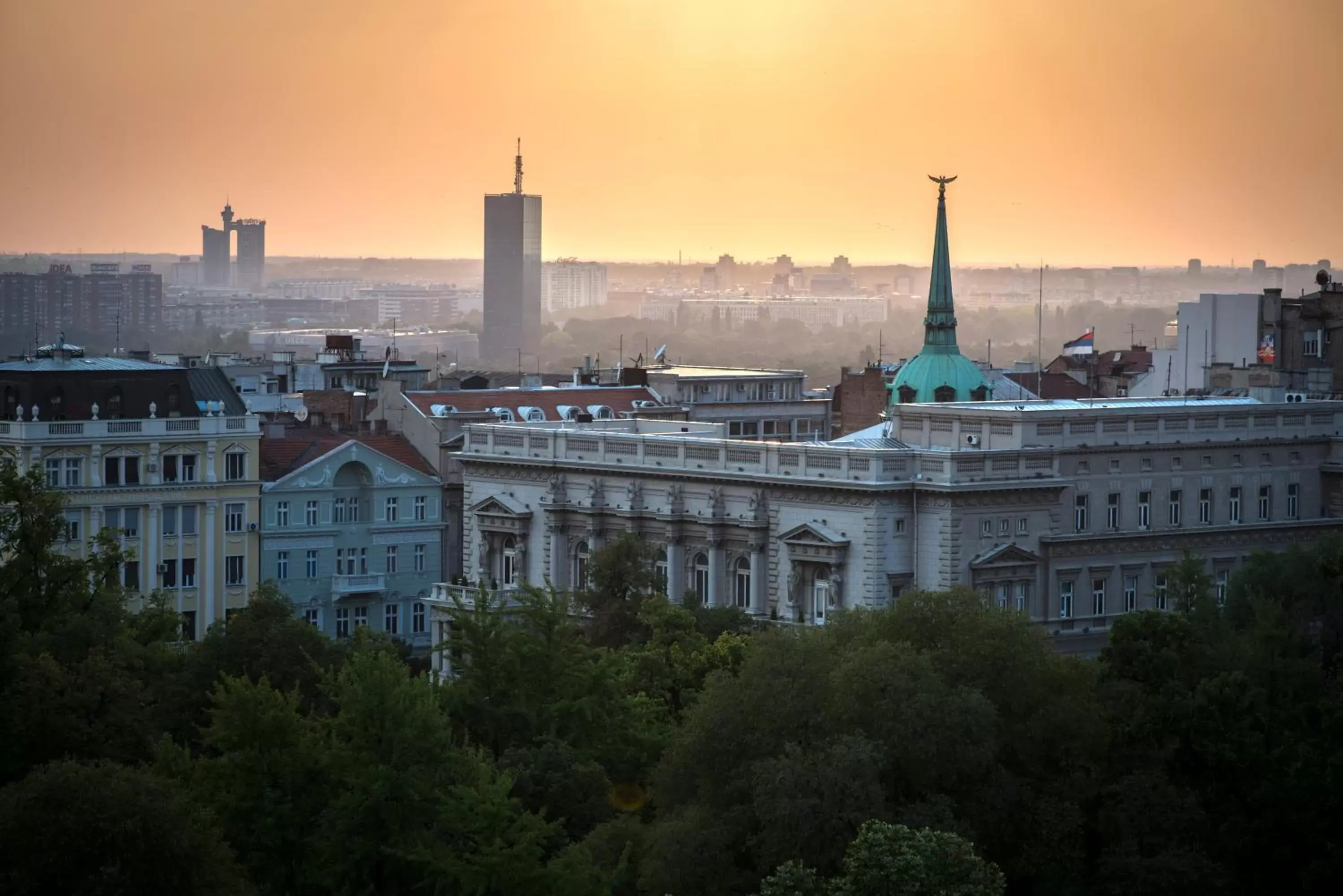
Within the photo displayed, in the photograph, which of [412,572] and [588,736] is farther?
[412,572]

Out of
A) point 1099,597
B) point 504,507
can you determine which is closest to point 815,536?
point 1099,597

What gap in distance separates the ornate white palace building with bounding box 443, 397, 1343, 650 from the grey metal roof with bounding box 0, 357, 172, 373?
1670cm

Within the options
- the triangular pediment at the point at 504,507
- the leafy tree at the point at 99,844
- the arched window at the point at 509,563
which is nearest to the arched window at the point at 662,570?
the triangular pediment at the point at 504,507

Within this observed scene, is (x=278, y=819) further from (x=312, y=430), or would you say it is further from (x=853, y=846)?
(x=312, y=430)

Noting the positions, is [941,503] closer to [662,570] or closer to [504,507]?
[662,570]

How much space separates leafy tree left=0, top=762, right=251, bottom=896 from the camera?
7562 cm

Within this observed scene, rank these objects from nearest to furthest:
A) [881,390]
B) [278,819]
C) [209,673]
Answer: [278,819], [209,673], [881,390]

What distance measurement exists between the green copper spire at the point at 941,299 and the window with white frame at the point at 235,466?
40.1 m

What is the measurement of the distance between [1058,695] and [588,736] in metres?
14.2

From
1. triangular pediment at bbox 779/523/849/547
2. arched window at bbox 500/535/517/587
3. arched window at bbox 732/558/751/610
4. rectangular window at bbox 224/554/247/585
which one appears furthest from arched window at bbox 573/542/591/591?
rectangular window at bbox 224/554/247/585

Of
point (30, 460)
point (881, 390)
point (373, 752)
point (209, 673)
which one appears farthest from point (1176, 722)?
point (881, 390)

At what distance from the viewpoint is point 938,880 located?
7925cm

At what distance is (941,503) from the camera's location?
121 meters

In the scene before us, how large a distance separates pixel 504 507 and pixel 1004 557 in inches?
1021
